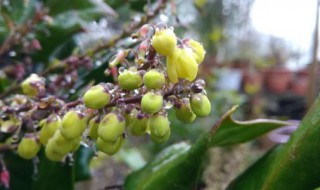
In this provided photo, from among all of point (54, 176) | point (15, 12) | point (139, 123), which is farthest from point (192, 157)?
point (15, 12)

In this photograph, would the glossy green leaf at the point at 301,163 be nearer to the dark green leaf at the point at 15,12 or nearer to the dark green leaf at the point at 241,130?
the dark green leaf at the point at 241,130

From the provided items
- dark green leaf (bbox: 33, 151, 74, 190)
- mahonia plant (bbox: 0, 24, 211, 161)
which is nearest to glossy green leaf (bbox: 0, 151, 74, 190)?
dark green leaf (bbox: 33, 151, 74, 190)

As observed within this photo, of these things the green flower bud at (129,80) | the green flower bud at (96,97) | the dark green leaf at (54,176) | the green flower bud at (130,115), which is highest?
the green flower bud at (129,80)

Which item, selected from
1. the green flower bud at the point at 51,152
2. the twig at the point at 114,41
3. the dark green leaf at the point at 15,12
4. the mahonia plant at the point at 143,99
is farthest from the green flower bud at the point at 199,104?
the dark green leaf at the point at 15,12

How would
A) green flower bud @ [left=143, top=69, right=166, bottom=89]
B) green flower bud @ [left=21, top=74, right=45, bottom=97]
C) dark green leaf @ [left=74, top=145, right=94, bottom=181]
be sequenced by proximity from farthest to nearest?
dark green leaf @ [left=74, top=145, right=94, bottom=181] < green flower bud @ [left=21, top=74, right=45, bottom=97] < green flower bud @ [left=143, top=69, right=166, bottom=89]

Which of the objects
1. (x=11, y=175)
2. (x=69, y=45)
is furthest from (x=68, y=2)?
(x=11, y=175)

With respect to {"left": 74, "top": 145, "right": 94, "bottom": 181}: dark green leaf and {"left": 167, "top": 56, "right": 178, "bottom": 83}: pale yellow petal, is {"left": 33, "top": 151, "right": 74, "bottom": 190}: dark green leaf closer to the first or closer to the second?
{"left": 74, "top": 145, "right": 94, "bottom": 181}: dark green leaf
